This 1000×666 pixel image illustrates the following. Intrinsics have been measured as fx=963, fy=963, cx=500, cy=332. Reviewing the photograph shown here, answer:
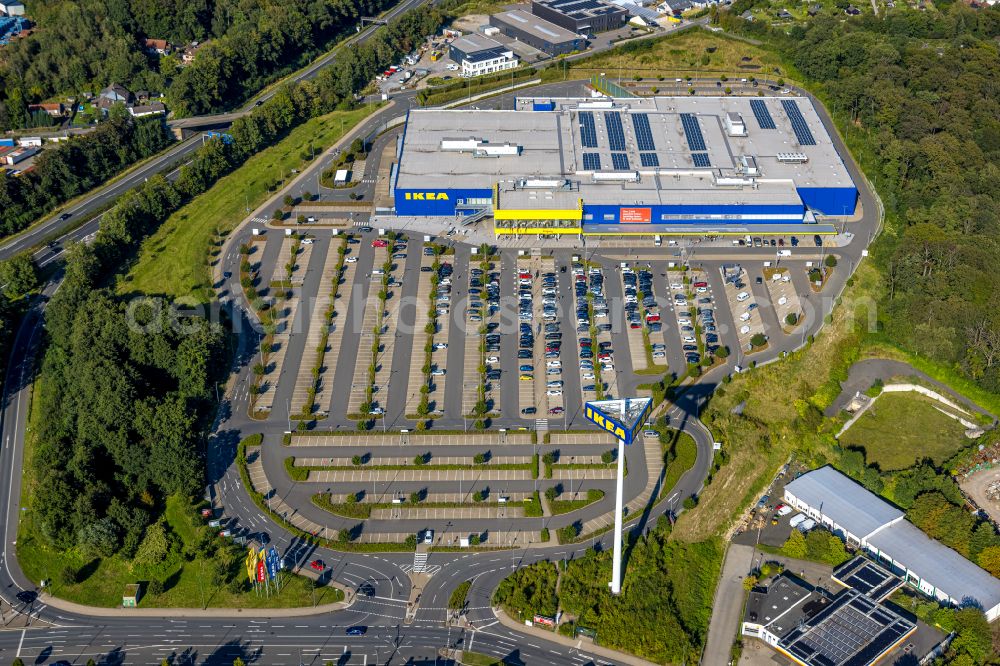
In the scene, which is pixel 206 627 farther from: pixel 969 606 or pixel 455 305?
pixel 969 606

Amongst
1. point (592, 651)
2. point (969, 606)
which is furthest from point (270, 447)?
point (969, 606)

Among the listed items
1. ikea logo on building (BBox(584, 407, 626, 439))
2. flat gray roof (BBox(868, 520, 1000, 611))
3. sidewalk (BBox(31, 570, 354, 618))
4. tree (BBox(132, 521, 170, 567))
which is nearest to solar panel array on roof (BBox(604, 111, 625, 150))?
flat gray roof (BBox(868, 520, 1000, 611))

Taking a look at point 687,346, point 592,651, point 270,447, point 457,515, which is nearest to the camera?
point 592,651

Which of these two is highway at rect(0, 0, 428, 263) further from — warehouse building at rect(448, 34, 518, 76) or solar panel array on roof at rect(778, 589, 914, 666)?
solar panel array on roof at rect(778, 589, 914, 666)

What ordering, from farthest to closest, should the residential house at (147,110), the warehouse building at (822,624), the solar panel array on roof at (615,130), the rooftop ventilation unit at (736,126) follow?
the residential house at (147,110) → the rooftop ventilation unit at (736,126) → the solar panel array on roof at (615,130) → the warehouse building at (822,624)

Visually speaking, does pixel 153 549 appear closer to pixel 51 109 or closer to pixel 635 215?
pixel 635 215

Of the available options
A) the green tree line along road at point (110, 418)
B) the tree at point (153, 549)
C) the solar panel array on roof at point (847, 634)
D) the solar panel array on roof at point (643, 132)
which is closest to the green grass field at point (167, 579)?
the green tree line along road at point (110, 418)

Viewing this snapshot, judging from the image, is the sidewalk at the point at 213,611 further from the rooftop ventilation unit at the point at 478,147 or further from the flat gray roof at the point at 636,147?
the rooftop ventilation unit at the point at 478,147
